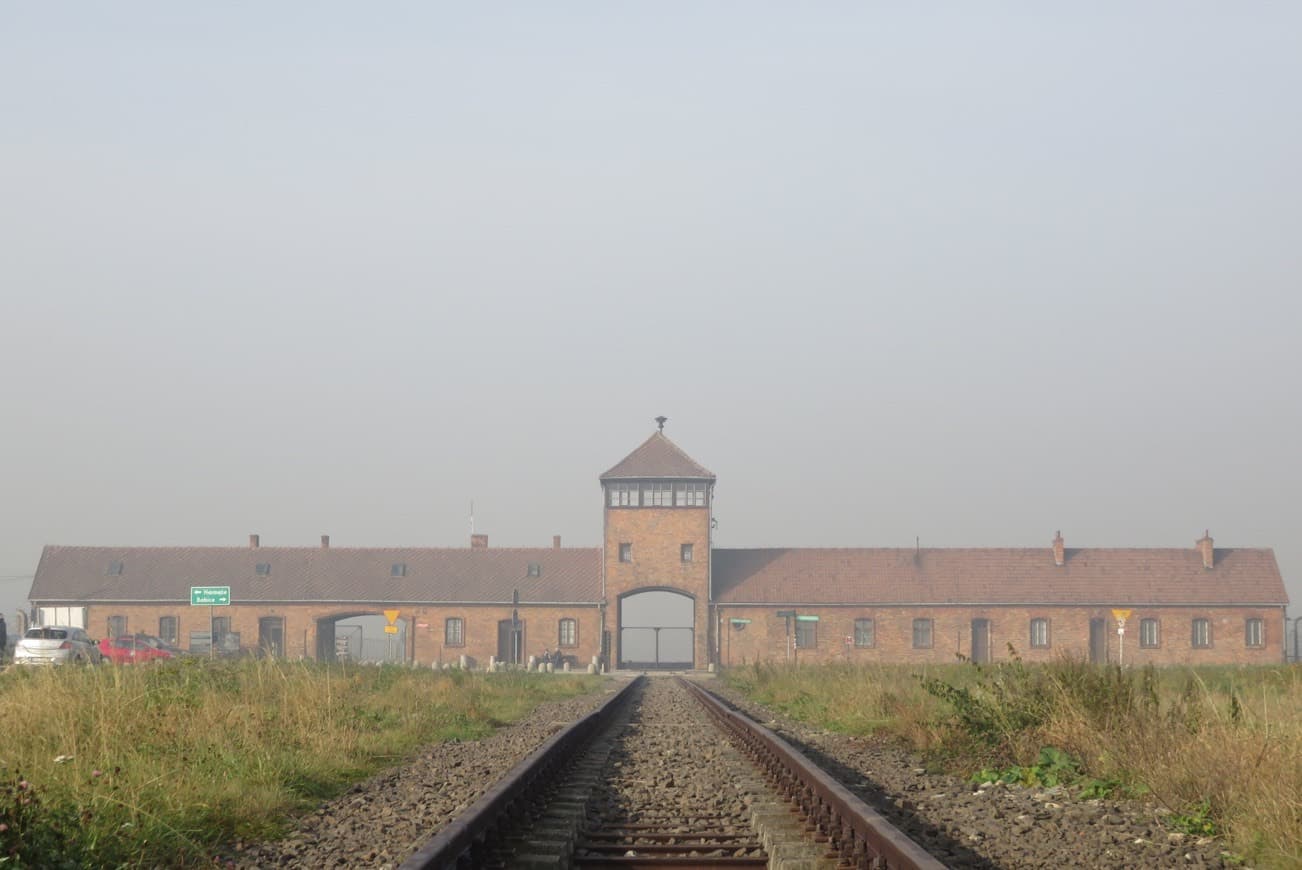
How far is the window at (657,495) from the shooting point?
199ft

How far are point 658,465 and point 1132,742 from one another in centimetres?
5098

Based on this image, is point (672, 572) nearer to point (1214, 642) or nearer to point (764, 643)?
point (764, 643)

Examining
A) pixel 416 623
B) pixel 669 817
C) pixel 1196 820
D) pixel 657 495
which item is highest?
pixel 657 495

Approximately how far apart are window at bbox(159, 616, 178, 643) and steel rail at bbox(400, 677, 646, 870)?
5306 centimetres

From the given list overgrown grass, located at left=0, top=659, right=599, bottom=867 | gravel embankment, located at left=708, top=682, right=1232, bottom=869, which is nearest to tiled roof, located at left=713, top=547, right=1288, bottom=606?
overgrown grass, located at left=0, top=659, right=599, bottom=867

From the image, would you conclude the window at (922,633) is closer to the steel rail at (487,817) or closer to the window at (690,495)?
the window at (690,495)

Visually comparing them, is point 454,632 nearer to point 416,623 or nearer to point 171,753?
point 416,623

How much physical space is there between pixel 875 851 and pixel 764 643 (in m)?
53.0

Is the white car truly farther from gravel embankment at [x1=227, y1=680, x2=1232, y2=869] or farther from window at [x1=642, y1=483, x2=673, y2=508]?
window at [x1=642, y1=483, x2=673, y2=508]

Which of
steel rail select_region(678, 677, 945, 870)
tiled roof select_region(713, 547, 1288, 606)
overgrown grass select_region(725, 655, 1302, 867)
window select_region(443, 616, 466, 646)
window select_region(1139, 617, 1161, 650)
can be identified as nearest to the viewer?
steel rail select_region(678, 677, 945, 870)

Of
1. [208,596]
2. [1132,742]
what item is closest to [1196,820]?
[1132,742]

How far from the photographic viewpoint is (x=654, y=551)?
197 ft

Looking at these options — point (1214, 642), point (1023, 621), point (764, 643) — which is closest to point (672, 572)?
point (764, 643)

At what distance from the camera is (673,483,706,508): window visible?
6041 centimetres
